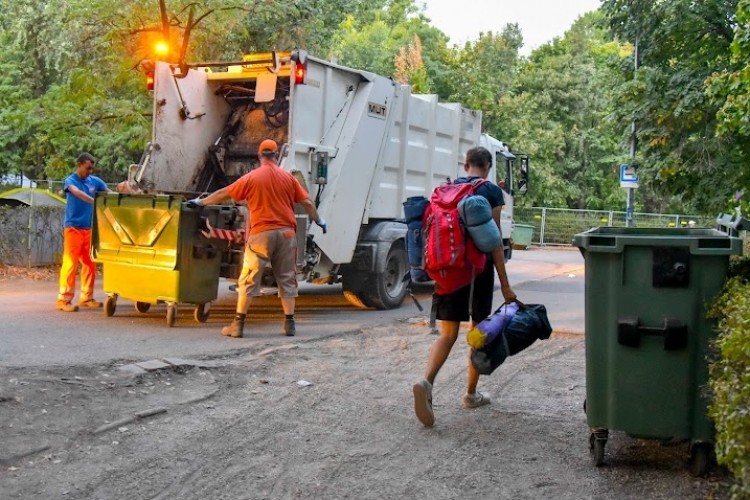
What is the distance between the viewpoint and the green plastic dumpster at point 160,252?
8594 mm

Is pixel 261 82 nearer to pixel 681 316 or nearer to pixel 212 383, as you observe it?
pixel 212 383

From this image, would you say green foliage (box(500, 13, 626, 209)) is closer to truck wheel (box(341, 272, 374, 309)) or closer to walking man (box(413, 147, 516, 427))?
truck wheel (box(341, 272, 374, 309))

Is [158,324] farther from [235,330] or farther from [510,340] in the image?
[510,340]

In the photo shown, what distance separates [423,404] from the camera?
523 centimetres

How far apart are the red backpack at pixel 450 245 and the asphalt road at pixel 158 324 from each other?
2.71 meters

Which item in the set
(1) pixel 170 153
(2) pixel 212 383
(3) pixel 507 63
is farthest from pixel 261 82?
(3) pixel 507 63

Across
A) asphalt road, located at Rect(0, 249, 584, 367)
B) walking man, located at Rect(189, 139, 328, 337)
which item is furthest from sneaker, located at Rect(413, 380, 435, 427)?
walking man, located at Rect(189, 139, 328, 337)

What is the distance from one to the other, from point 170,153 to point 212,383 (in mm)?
4689

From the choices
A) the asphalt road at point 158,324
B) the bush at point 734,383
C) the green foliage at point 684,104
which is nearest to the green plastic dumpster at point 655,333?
the bush at point 734,383

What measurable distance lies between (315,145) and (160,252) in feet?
7.09

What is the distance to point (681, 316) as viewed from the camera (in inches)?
171

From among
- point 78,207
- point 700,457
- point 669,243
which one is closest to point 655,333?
point 669,243

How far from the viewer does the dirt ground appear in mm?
4234

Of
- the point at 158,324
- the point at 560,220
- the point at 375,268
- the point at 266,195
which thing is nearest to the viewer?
the point at 266,195
